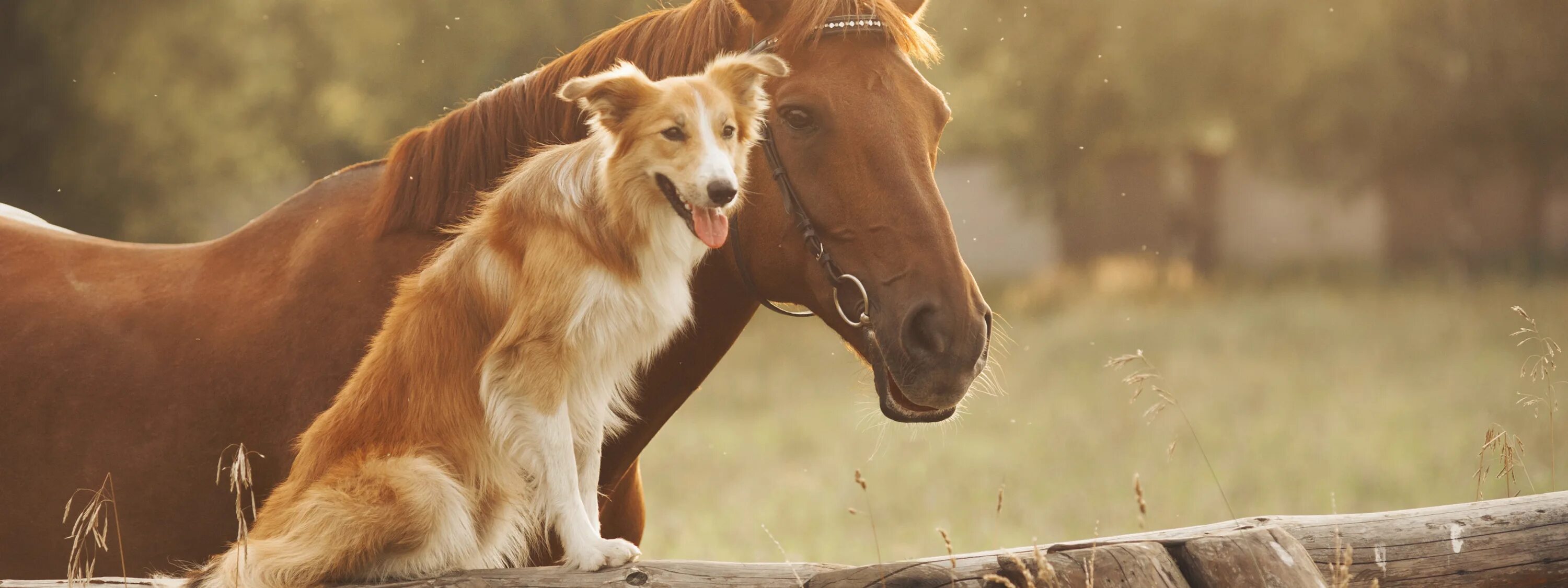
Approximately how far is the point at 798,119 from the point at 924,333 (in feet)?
2.52

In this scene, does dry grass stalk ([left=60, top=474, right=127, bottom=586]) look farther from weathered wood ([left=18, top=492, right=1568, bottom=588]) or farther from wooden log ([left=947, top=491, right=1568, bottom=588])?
wooden log ([left=947, top=491, right=1568, bottom=588])

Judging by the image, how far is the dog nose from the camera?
9.51ft

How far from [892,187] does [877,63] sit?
44 centimetres

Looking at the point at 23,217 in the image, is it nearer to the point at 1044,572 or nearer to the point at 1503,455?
the point at 1044,572

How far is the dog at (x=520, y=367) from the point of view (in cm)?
299

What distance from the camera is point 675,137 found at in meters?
3.04

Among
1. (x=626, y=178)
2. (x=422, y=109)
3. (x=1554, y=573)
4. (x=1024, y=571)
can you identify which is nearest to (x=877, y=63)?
(x=626, y=178)

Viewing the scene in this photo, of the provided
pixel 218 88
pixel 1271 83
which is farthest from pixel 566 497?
pixel 1271 83

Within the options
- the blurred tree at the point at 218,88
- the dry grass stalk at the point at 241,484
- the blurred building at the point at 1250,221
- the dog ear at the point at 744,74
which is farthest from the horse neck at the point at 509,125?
the blurred building at the point at 1250,221

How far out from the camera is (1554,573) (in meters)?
3.60

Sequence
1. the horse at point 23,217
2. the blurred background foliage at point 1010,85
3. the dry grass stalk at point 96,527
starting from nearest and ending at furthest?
the dry grass stalk at point 96,527 → the horse at point 23,217 → the blurred background foliage at point 1010,85

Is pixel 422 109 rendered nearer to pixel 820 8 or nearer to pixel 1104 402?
pixel 1104 402

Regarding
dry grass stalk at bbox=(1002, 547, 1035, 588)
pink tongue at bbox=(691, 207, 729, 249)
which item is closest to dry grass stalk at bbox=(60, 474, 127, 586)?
pink tongue at bbox=(691, 207, 729, 249)

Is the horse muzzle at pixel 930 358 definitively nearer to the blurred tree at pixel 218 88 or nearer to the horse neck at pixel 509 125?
the horse neck at pixel 509 125
